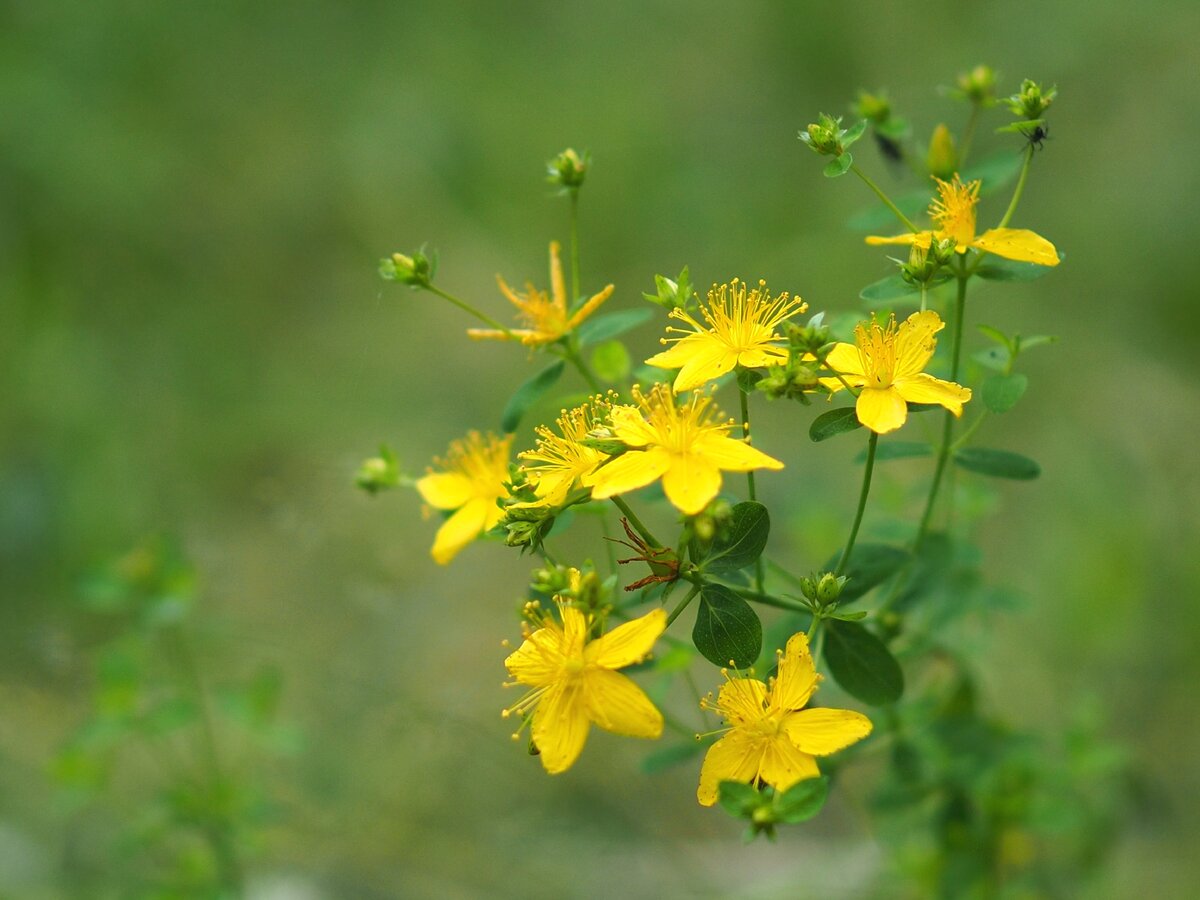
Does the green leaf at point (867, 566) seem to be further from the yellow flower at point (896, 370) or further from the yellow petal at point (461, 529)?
the yellow petal at point (461, 529)

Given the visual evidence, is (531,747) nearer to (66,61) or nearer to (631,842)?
(631,842)

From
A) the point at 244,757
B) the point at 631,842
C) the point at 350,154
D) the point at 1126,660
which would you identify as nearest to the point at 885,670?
the point at 631,842

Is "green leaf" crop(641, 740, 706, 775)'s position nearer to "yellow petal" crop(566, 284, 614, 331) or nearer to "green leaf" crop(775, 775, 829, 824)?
"green leaf" crop(775, 775, 829, 824)

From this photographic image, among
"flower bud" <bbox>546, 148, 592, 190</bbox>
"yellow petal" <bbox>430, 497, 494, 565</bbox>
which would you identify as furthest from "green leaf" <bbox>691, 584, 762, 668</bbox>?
"flower bud" <bbox>546, 148, 592, 190</bbox>

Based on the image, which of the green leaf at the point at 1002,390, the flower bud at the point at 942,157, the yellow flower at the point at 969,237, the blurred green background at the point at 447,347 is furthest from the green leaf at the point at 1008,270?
the blurred green background at the point at 447,347

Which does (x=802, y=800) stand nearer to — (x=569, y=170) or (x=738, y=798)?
(x=738, y=798)

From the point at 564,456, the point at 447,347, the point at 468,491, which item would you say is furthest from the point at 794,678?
the point at 447,347
